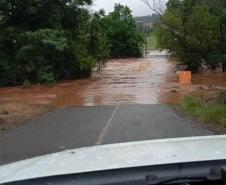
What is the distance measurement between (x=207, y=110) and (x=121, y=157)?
15505 mm

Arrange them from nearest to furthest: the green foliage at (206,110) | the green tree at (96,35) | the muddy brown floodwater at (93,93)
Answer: the green foliage at (206,110) < the muddy brown floodwater at (93,93) < the green tree at (96,35)

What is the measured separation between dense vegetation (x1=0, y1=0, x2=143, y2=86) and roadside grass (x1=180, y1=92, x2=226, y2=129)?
1468 centimetres

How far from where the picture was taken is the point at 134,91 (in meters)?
29.7

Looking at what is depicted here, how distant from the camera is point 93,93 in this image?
2944cm

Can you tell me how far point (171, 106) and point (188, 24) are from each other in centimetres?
2196

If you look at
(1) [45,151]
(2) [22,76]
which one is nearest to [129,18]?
(2) [22,76]

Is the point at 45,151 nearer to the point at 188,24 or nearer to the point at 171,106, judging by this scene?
the point at 171,106

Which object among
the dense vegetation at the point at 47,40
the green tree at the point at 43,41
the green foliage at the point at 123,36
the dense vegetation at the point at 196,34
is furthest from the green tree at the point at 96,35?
the green foliage at the point at 123,36

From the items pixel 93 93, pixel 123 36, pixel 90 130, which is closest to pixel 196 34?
pixel 93 93

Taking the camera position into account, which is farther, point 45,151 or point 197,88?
point 197,88

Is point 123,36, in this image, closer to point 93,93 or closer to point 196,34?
point 196,34

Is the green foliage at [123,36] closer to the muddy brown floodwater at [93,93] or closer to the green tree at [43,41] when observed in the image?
the green tree at [43,41]

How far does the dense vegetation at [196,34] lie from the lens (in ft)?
142

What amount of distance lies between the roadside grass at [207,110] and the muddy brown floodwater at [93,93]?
213cm
